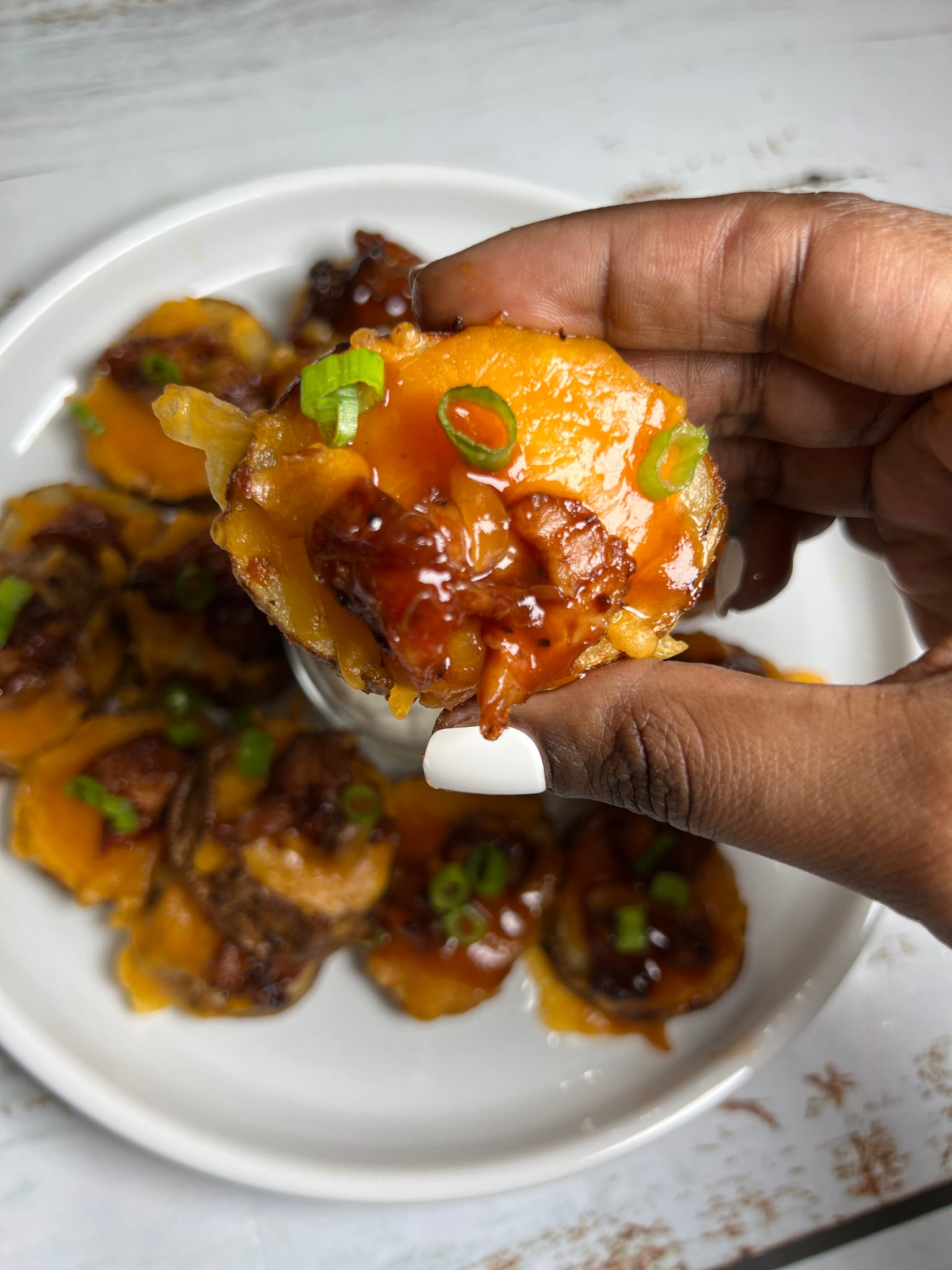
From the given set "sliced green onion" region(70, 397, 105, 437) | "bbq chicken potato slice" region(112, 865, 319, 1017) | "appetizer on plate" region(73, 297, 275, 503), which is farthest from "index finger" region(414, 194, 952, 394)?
"bbq chicken potato slice" region(112, 865, 319, 1017)

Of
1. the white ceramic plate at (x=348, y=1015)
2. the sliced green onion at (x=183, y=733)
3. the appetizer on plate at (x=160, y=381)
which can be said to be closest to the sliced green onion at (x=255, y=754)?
the sliced green onion at (x=183, y=733)

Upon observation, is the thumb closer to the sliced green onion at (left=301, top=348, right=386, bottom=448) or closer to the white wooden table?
the sliced green onion at (left=301, top=348, right=386, bottom=448)

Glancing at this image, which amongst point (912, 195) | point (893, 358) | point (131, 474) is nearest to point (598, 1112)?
point (893, 358)

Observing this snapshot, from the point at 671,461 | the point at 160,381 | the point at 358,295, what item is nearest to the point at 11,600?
the point at 160,381

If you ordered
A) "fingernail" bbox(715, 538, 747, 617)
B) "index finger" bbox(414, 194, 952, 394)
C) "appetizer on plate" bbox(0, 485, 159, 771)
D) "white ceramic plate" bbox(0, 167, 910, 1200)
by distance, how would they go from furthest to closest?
"fingernail" bbox(715, 538, 747, 617), "appetizer on plate" bbox(0, 485, 159, 771), "white ceramic plate" bbox(0, 167, 910, 1200), "index finger" bbox(414, 194, 952, 394)

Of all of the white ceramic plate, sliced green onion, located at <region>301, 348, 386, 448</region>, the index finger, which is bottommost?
the white ceramic plate

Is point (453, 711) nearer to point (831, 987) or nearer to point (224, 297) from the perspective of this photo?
point (831, 987)
